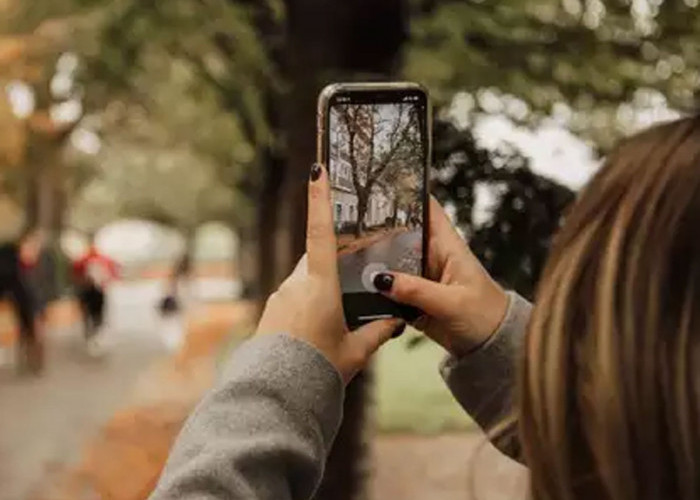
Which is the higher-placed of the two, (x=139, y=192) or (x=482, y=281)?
(x=482, y=281)

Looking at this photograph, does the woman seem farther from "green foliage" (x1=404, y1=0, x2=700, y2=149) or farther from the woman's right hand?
"green foliage" (x1=404, y1=0, x2=700, y2=149)

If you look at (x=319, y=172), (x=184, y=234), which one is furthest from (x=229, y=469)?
(x=184, y=234)

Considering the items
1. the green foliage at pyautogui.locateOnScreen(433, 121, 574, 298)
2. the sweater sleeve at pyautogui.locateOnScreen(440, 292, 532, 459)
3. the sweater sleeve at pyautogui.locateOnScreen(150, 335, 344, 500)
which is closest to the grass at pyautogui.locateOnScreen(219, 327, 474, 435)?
the green foliage at pyautogui.locateOnScreen(433, 121, 574, 298)

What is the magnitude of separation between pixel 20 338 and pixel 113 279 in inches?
6.1

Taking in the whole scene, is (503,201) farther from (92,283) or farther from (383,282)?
(92,283)

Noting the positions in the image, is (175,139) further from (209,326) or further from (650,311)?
(650,311)

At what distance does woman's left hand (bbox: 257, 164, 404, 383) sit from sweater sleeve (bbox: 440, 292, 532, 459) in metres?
0.07

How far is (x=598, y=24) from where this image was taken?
43.0 inches

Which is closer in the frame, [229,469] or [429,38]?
[229,469]

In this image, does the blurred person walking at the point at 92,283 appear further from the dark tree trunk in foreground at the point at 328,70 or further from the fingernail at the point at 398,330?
the fingernail at the point at 398,330

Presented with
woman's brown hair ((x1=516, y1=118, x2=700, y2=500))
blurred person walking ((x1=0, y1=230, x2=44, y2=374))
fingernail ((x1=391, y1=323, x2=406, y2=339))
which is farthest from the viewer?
blurred person walking ((x1=0, y1=230, x2=44, y2=374))

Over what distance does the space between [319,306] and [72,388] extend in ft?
4.84

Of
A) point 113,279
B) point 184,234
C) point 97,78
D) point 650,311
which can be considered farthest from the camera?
point 184,234

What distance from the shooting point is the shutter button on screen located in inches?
16.7
